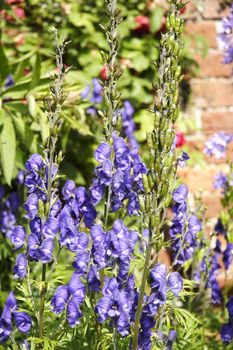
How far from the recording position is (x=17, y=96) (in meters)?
3.67

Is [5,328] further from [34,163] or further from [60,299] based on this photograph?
[34,163]

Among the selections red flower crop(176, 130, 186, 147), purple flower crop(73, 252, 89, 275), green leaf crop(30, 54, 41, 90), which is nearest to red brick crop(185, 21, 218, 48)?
red flower crop(176, 130, 186, 147)

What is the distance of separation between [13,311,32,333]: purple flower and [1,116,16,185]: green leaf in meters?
1.14

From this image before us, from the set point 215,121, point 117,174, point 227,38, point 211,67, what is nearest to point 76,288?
point 117,174

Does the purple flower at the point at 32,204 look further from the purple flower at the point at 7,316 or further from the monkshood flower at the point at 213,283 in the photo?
the monkshood flower at the point at 213,283

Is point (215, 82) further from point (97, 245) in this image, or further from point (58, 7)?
point (97, 245)

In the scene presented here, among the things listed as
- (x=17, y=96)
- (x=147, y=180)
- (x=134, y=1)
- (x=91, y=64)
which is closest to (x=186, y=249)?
(x=147, y=180)

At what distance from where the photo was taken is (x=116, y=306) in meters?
2.26

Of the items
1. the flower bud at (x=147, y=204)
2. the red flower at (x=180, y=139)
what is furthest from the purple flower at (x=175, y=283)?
the red flower at (x=180, y=139)

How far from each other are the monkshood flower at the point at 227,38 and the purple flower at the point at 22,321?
5.87 feet

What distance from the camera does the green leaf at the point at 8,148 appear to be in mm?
3373

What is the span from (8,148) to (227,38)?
1.24 metres

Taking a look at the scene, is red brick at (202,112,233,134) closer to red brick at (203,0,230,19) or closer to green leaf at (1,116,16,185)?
red brick at (203,0,230,19)

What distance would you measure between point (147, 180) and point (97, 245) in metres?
0.34
